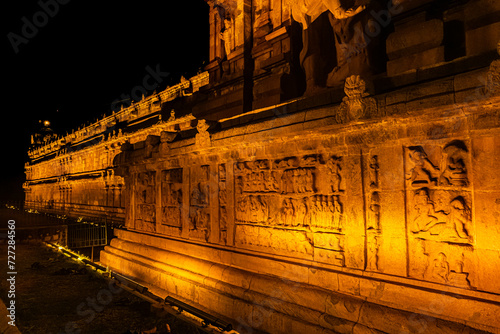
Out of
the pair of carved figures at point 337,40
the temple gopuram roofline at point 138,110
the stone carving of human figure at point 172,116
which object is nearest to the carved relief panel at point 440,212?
the pair of carved figures at point 337,40

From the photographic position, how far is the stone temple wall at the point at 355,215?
3744 mm

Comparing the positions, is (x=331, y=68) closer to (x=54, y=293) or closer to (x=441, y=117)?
(x=441, y=117)

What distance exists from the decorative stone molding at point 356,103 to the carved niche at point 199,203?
3722mm

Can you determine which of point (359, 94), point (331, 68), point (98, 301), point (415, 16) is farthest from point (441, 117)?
point (98, 301)

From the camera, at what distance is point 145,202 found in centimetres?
1002

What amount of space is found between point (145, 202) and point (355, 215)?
7.02m

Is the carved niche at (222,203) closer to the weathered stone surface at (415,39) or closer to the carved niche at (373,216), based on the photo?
the carved niche at (373,216)

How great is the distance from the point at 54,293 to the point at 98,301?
1.37 m

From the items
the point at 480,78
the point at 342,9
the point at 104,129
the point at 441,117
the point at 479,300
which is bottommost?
the point at 479,300

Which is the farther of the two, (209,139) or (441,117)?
(209,139)

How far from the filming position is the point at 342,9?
260 inches

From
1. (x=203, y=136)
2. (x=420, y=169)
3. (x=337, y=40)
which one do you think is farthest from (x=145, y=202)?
(x=420, y=169)

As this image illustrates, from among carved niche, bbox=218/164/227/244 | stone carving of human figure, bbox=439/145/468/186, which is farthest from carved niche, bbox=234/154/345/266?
stone carving of human figure, bbox=439/145/468/186

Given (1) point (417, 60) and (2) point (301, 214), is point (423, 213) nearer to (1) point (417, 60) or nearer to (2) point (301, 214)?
(2) point (301, 214)
